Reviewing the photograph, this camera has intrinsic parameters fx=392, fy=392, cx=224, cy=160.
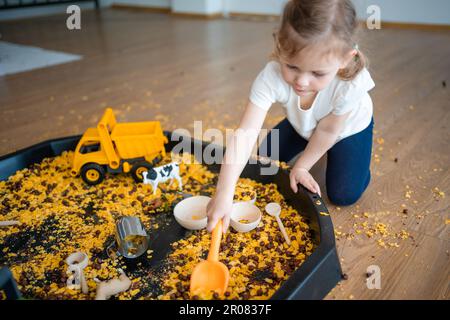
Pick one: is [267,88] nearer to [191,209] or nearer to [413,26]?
[191,209]

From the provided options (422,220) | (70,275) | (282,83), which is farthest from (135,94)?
(422,220)

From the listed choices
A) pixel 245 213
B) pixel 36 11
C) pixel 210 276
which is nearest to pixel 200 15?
pixel 36 11

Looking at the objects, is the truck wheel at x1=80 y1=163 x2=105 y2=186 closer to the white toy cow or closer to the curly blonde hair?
the white toy cow

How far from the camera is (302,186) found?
93cm

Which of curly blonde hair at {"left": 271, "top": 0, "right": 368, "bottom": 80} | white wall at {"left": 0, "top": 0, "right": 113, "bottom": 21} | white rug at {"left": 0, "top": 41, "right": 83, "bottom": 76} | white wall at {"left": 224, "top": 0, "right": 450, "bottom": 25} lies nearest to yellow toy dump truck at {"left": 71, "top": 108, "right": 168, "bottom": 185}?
curly blonde hair at {"left": 271, "top": 0, "right": 368, "bottom": 80}

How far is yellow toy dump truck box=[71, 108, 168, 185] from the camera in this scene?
106 centimetres

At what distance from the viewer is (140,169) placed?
1.08 metres

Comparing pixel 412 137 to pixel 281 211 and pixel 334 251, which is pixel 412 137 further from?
pixel 334 251

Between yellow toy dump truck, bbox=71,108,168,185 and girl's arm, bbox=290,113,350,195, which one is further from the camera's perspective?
yellow toy dump truck, bbox=71,108,168,185

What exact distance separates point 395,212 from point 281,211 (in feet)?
0.93

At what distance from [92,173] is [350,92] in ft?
2.30

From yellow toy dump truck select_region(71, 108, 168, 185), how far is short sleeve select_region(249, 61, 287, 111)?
33cm

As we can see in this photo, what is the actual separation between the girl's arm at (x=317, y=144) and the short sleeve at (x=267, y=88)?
14cm
